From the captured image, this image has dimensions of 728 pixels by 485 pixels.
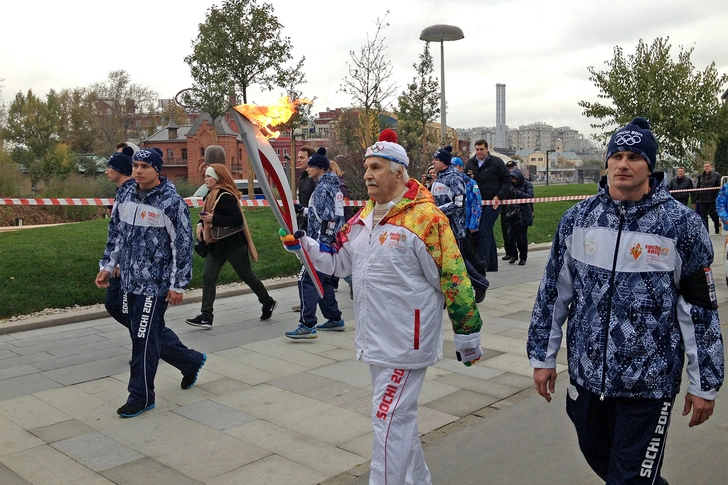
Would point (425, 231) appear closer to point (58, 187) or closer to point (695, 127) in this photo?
point (58, 187)

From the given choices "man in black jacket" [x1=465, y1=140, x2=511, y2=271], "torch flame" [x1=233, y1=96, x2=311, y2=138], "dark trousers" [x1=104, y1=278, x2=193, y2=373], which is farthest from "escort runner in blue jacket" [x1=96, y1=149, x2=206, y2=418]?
"man in black jacket" [x1=465, y1=140, x2=511, y2=271]

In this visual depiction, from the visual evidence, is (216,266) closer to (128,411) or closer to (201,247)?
(201,247)

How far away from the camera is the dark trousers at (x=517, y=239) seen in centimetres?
1410

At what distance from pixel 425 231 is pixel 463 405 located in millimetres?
2370

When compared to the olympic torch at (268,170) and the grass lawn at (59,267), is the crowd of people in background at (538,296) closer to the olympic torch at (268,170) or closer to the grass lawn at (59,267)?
the olympic torch at (268,170)

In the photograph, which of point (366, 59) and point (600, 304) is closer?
point (600, 304)

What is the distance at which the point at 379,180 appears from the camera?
380 centimetres

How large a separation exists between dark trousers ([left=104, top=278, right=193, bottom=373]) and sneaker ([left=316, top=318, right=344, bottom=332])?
98.8 inches

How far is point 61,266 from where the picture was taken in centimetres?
1017

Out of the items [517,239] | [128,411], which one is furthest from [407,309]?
[517,239]

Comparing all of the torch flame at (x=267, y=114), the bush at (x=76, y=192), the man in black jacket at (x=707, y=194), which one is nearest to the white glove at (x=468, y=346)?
the torch flame at (x=267, y=114)

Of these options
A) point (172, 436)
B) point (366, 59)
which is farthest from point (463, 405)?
point (366, 59)

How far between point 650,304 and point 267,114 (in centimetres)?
224

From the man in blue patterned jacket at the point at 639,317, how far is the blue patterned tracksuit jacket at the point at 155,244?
3288 millimetres
